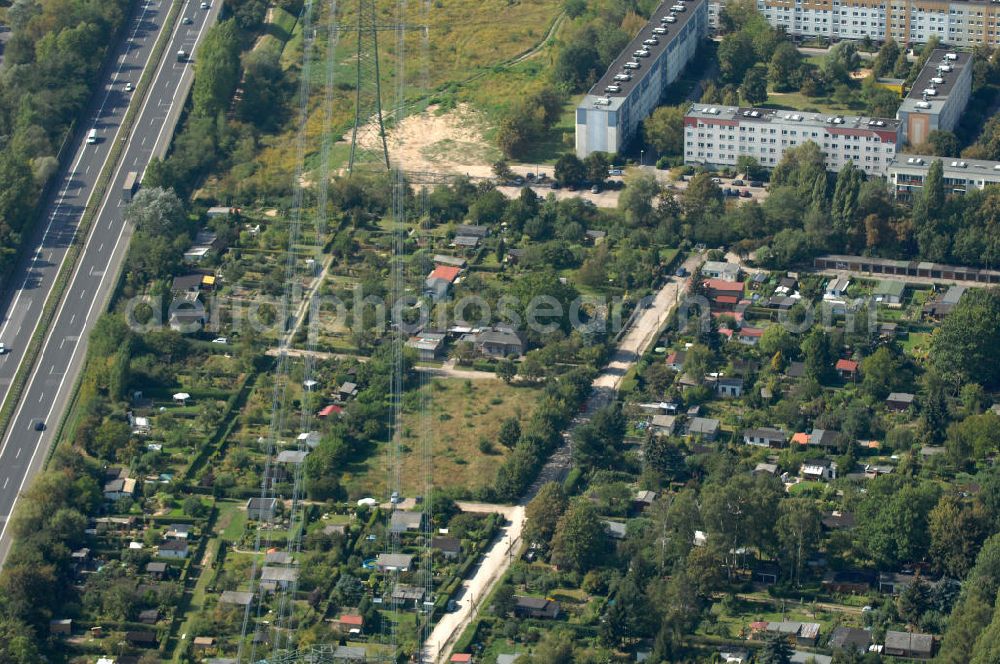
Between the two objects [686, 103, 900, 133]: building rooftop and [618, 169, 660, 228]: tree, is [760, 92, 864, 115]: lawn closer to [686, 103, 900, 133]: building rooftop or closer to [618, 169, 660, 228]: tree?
[686, 103, 900, 133]: building rooftop

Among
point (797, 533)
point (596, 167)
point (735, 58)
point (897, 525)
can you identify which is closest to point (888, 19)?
point (735, 58)

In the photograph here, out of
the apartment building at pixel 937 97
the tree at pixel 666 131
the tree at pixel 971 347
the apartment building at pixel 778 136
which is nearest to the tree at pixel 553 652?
the tree at pixel 971 347

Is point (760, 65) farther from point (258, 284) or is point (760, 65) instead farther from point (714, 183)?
point (258, 284)

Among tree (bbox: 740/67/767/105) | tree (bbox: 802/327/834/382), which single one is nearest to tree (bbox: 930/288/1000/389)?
tree (bbox: 802/327/834/382)

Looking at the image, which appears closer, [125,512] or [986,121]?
[125,512]

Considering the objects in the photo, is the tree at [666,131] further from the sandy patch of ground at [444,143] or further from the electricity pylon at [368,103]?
the electricity pylon at [368,103]

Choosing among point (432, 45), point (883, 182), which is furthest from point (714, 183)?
point (432, 45)

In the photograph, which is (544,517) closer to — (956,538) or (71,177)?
(956,538)
